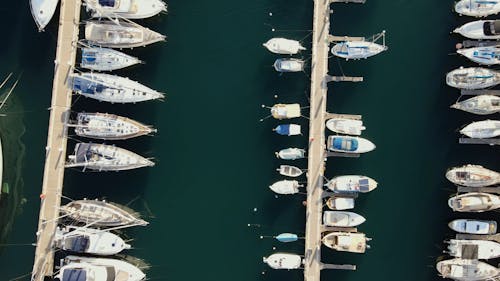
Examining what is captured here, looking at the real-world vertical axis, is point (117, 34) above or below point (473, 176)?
above

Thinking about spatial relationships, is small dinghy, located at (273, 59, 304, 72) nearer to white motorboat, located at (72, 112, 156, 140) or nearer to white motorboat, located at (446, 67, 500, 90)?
white motorboat, located at (446, 67, 500, 90)

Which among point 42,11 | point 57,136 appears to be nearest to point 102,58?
point 42,11

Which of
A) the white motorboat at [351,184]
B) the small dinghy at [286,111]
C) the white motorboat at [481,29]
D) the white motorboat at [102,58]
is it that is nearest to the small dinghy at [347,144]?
the white motorboat at [351,184]

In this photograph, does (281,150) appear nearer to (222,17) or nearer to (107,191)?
(222,17)

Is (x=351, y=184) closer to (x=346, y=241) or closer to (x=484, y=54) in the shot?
(x=346, y=241)

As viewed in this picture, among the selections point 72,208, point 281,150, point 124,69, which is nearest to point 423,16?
point 281,150

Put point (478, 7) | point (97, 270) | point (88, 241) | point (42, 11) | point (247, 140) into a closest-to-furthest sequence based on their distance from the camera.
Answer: point (97, 270)
point (88, 241)
point (478, 7)
point (42, 11)
point (247, 140)

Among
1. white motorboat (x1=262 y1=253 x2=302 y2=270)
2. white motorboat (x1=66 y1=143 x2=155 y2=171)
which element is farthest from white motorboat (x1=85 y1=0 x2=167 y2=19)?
white motorboat (x1=262 y1=253 x2=302 y2=270)
